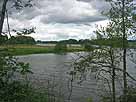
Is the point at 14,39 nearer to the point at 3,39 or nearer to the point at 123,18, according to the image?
the point at 3,39

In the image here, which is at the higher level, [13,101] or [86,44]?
[86,44]

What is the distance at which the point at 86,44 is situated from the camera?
470 inches

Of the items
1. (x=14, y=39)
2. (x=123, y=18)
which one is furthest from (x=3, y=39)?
(x=123, y=18)

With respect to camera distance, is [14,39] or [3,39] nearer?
[3,39]

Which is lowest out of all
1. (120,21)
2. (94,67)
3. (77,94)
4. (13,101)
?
(77,94)

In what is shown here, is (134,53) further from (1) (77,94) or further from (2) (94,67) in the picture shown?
(1) (77,94)

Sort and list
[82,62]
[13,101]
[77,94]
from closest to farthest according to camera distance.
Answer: [13,101] < [82,62] < [77,94]

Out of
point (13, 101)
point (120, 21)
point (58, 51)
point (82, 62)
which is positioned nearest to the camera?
point (13, 101)

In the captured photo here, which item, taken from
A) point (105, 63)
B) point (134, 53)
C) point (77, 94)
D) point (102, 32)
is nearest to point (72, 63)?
point (105, 63)

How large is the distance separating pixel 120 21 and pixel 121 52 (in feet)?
4.73

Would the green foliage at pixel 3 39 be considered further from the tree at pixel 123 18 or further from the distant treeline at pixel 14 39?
the tree at pixel 123 18

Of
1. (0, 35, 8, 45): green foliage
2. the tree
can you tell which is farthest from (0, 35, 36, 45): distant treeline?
the tree

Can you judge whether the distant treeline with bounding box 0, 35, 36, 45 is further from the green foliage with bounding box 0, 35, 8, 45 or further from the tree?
the tree

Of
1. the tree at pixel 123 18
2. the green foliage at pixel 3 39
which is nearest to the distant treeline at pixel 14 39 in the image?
the green foliage at pixel 3 39
